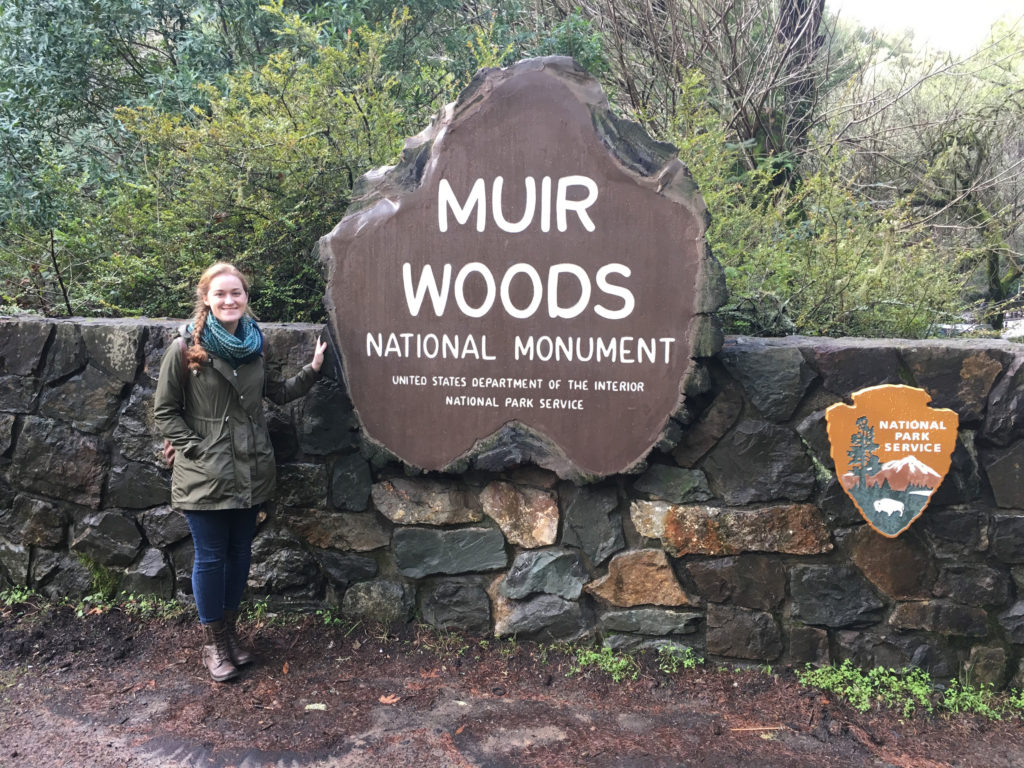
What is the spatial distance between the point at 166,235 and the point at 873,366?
10.7 feet

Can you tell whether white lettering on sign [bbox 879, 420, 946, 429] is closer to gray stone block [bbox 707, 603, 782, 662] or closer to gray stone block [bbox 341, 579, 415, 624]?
gray stone block [bbox 707, 603, 782, 662]

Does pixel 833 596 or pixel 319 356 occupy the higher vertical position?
pixel 319 356

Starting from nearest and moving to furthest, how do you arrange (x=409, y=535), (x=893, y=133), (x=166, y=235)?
1. (x=409, y=535)
2. (x=166, y=235)
3. (x=893, y=133)

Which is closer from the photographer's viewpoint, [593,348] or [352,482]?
[593,348]

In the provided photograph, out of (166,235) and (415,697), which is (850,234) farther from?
(166,235)

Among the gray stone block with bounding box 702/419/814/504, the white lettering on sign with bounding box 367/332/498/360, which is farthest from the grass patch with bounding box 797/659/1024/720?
the white lettering on sign with bounding box 367/332/498/360

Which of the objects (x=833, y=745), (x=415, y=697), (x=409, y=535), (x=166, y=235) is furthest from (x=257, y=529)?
(x=833, y=745)

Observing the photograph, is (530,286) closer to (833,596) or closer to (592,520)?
(592,520)

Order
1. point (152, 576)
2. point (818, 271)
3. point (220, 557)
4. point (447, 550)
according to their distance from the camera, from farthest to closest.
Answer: point (818, 271) < point (152, 576) < point (447, 550) < point (220, 557)

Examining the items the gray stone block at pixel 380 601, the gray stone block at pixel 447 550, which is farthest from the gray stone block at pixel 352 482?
the gray stone block at pixel 380 601

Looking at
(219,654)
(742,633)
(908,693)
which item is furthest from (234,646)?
(908,693)

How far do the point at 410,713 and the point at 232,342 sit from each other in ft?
4.75

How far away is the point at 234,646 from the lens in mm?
2883

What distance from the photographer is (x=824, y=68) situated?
664cm
